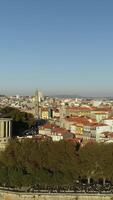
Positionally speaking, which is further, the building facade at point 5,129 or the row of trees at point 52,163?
the building facade at point 5,129

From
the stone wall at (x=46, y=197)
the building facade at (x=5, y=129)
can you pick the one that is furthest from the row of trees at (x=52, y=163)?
the building facade at (x=5, y=129)

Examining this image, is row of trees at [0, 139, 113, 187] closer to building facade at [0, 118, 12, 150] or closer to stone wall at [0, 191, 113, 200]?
stone wall at [0, 191, 113, 200]

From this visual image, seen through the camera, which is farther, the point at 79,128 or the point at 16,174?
the point at 79,128

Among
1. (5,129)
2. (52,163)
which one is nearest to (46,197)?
(52,163)

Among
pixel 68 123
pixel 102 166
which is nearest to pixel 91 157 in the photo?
pixel 102 166

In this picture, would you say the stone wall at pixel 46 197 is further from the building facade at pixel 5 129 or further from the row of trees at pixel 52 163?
the building facade at pixel 5 129

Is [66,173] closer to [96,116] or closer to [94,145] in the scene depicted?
[94,145]

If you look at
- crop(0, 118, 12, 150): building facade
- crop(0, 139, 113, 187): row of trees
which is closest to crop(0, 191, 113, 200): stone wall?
crop(0, 139, 113, 187): row of trees

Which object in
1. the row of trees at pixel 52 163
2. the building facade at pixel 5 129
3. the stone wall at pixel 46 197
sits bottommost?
the stone wall at pixel 46 197

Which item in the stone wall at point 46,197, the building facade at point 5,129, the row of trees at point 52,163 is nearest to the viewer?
the stone wall at point 46,197
